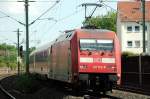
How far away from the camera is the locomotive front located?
25.0 metres

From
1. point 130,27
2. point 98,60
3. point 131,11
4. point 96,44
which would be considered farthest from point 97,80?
point 130,27

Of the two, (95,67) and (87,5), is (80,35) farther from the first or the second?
(87,5)

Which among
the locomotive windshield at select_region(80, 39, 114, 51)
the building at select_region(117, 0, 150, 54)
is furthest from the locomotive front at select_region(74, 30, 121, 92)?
the building at select_region(117, 0, 150, 54)

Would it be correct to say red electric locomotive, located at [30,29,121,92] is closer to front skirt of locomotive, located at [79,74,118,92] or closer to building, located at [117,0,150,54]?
front skirt of locomotive, located at [79,74,118,92]

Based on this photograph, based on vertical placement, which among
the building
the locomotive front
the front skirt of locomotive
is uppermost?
the building

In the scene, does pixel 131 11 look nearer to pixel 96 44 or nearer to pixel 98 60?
pixel 96 44

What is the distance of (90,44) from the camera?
25.7m

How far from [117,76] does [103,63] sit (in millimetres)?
928

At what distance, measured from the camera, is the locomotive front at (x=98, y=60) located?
25000 millimetres

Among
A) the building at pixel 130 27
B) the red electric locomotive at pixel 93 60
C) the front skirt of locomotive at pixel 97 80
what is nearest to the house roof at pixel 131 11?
the building at pixel 130 27

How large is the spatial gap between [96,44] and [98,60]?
0.95m

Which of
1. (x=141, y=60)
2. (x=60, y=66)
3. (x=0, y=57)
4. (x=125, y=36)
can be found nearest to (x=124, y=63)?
(x=141, y=60)

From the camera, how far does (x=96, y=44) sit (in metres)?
25.8

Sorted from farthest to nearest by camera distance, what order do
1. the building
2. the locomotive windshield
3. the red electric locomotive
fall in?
the building
the locomotive windshield
the red electric locomotive
